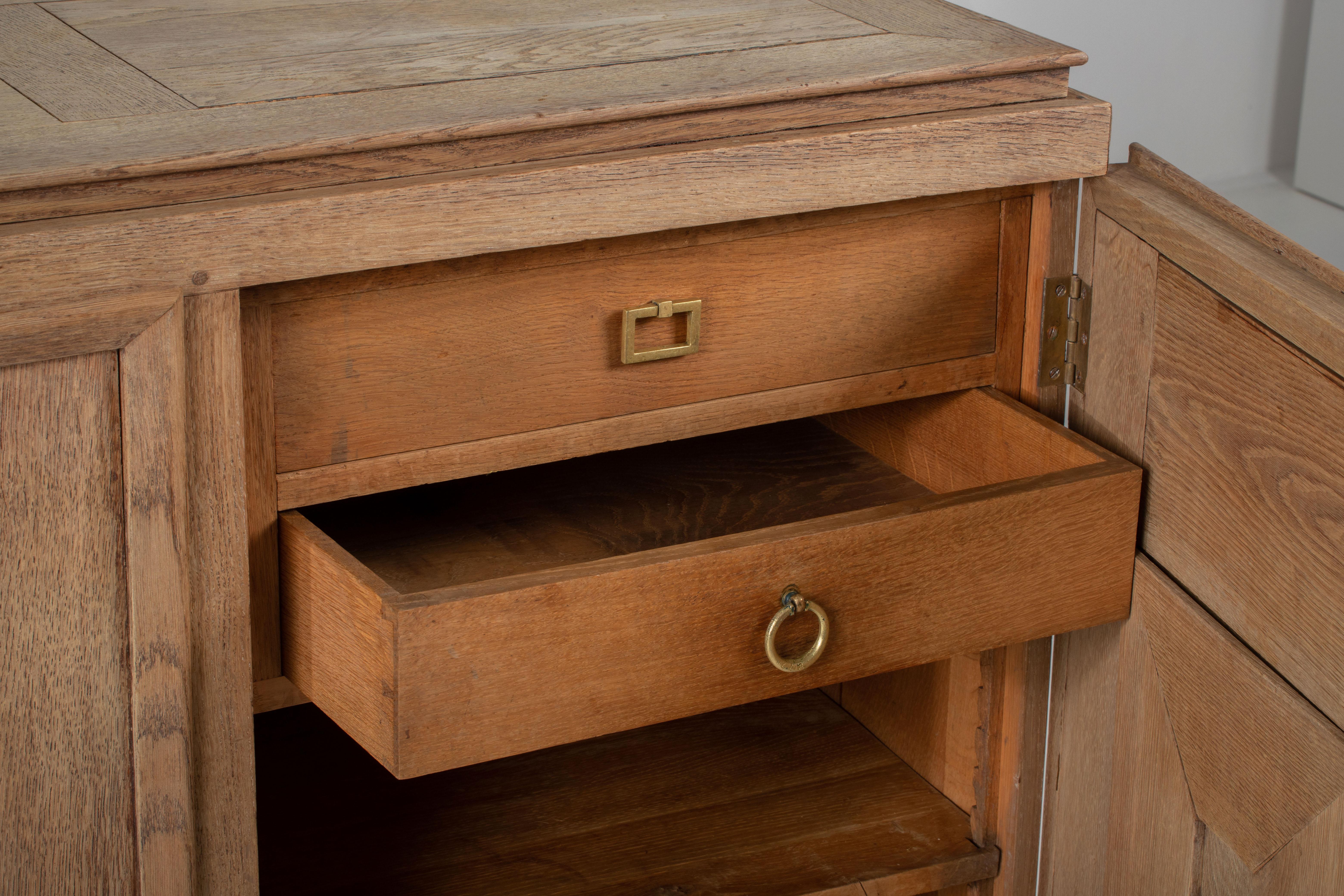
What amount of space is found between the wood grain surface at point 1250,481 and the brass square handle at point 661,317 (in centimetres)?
30

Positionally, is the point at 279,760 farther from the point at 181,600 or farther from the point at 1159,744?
the point at 1159,744

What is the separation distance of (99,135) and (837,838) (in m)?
0.76

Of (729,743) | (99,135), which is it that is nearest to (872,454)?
(729,743)

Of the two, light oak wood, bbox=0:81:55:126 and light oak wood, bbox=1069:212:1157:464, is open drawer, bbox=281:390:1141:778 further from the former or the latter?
light oak wood, bbox=0:81:55:126

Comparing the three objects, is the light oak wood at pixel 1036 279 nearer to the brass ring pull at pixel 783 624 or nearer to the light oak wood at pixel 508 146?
the light oak wood at pixel 508 146

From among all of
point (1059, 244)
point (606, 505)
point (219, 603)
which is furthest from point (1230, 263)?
point (219, 603)

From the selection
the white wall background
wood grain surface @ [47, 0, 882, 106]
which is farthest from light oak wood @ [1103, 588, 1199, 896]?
the white wall background

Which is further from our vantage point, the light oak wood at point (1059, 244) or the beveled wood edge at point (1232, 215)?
the light oak wood at point (1059, 244)

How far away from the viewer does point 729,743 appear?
4.55 ft

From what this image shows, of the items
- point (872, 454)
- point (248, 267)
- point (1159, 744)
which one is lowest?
point (1159, 744)

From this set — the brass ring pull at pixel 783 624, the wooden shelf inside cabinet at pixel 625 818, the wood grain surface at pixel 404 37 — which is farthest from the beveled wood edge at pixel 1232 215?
the wooden shelf inside cabinet at pixel 625 818

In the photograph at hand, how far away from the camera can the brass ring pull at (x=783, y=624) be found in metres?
0.91

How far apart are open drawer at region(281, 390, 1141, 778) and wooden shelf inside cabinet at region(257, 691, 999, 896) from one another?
267mm

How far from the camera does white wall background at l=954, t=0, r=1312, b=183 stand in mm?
2033
